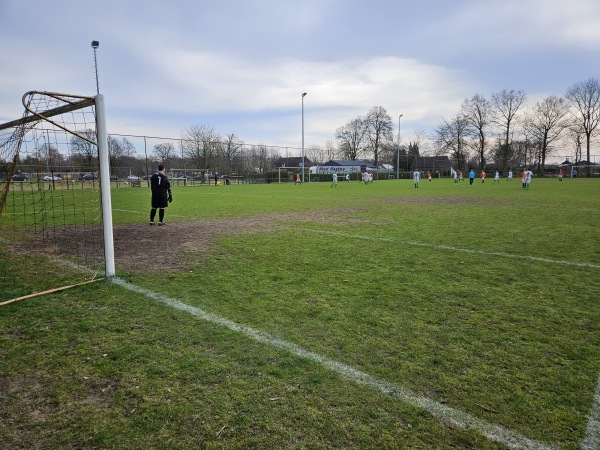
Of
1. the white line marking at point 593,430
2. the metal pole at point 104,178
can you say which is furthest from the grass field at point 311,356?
the metal pole at point 104,178

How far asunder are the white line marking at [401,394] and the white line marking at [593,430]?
0.86ft

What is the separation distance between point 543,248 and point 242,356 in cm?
761

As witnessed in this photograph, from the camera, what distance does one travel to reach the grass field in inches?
99.0

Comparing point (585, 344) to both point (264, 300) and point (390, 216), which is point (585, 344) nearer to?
point (264, 300)

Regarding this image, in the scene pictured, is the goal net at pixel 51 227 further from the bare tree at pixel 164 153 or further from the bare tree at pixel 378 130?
the bare tree at pixel 378 130

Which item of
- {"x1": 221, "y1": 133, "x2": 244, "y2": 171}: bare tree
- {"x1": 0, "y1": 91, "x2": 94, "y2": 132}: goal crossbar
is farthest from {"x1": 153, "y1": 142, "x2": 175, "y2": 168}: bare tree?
{"x1": 0, "y1": 91, "x2": 94, "y2": 132}: goal crossbar

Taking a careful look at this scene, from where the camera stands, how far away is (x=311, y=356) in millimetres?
3469

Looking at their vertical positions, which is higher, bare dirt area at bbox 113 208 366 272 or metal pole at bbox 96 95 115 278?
metal pole at bbox 96 95 115 278

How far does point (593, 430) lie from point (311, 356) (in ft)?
7.00

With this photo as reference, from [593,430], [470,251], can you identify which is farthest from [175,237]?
[593,430]

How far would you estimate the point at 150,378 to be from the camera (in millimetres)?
3117

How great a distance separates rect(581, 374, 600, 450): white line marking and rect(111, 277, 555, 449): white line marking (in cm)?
26

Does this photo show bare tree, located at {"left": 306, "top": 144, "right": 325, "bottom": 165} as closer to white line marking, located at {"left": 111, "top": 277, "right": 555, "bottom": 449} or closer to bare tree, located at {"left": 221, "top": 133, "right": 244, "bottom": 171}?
bare tree, located at {"left": 221, "top": 133, "right": 244, "bottom": 171}

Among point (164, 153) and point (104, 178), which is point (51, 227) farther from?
point (164, 153)
